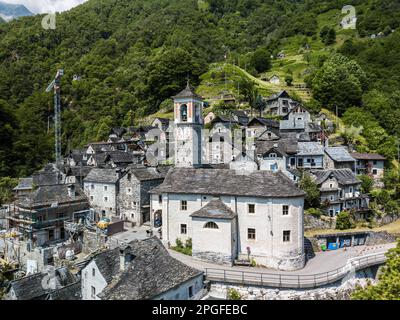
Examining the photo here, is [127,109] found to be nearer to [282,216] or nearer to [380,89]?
[380,89]

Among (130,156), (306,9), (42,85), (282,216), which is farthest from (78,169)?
(306,9)

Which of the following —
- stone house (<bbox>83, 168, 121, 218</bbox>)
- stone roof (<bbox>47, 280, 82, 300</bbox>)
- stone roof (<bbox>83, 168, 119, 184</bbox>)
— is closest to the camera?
stone roof (<bbox>47, 280, 82, 300</bbox>)

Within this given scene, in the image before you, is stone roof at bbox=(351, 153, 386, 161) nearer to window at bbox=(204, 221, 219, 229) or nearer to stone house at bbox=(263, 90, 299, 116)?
stone house at bbox=(263, 90, 299, 116)

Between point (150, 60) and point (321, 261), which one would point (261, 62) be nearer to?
point (150, 60)

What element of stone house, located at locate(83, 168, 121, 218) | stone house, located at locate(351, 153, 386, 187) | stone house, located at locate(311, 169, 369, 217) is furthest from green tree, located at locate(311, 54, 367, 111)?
stone house, located at locate(83, 168, 121, 218)

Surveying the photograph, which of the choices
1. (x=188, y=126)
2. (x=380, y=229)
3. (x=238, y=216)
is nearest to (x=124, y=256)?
(x=238, y=216)
